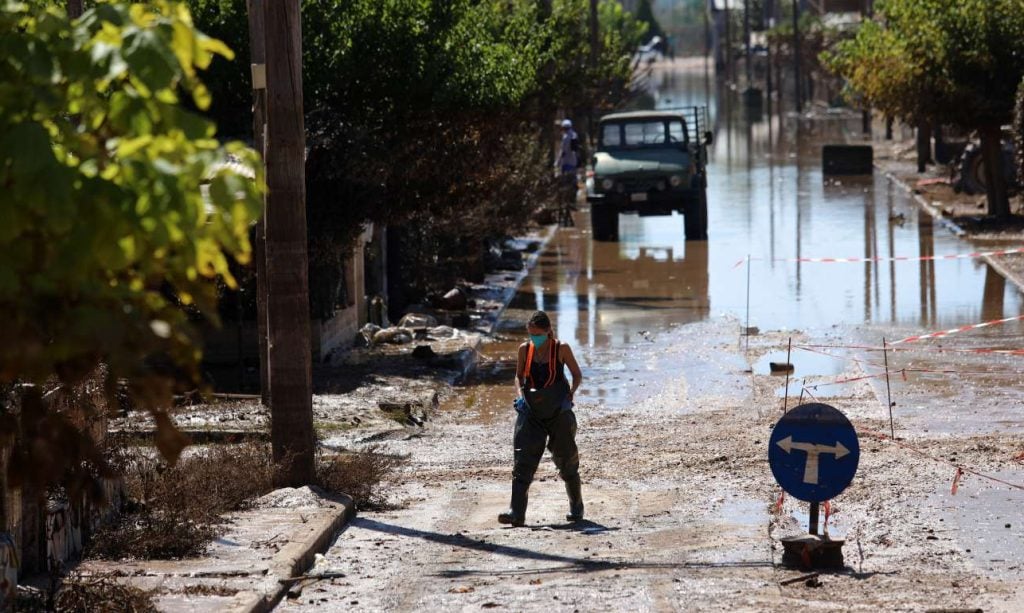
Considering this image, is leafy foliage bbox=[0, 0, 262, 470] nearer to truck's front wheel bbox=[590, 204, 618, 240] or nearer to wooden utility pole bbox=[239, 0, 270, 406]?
wooden utility pole bbox=[239, 0, 270, 406]

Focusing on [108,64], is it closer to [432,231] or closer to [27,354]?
[27,354]

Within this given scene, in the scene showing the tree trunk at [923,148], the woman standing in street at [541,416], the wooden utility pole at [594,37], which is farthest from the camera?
the wooden utility pole at [594,37]

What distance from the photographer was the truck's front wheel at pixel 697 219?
1161 inches

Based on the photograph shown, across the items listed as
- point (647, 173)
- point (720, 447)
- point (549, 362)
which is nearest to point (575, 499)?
point (549, 362)

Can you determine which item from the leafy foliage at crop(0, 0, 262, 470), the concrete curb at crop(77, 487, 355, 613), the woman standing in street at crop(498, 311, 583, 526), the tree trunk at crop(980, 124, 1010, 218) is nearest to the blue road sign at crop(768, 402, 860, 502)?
the woman standing in street at crop(498, 311, 583, 526)

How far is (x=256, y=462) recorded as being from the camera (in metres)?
11.7

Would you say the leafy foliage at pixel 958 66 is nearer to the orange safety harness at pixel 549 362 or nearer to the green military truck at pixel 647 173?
the green military truck at pixel 647 173

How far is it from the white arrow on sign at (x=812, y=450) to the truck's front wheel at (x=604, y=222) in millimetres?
21098

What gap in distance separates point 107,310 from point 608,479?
823cm

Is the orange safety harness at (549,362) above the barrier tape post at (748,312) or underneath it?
above

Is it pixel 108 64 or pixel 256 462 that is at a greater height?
pixel 108 64

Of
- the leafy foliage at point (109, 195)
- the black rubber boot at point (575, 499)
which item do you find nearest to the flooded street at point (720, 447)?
the black rubber boot at point (575, 499)

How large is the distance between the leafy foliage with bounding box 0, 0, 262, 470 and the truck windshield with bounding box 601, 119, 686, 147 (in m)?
26.8

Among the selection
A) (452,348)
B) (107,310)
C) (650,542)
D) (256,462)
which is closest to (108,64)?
(107,310)
